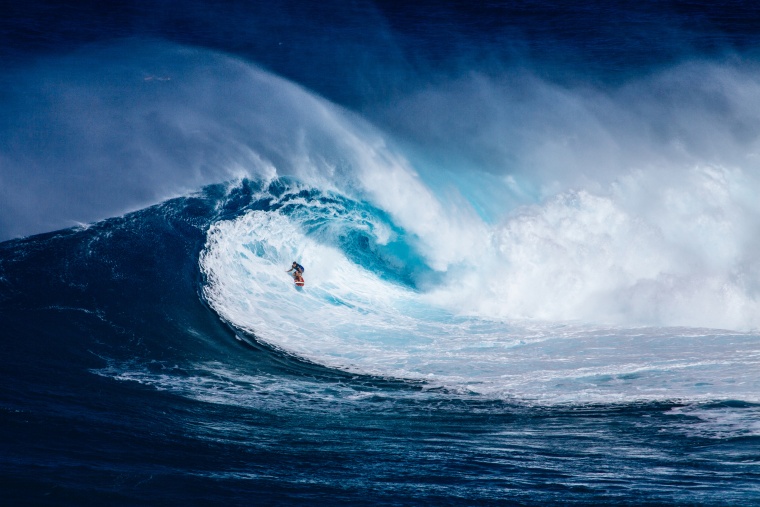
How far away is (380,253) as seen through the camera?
15.3 meters

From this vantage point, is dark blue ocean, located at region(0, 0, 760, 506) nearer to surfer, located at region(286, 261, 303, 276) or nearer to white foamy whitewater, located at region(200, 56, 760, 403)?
white foamy whitewater, located at region(200, 56, 760, 403)

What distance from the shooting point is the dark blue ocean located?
20.3ft

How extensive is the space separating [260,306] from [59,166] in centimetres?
743

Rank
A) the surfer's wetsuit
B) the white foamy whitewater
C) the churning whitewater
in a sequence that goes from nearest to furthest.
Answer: the churning whitewater < the white foamy whitewater < the surfer's wetsuit

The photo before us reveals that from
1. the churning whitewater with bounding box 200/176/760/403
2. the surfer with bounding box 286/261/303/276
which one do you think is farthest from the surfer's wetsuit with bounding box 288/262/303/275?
the churning whitewater with bounding box 200/176/760/403

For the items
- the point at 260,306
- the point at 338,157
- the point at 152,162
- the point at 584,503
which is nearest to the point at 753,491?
the point at 584,503

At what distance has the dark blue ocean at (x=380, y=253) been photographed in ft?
20.3

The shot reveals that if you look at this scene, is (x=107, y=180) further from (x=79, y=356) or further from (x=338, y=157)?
(x=79, y=356)

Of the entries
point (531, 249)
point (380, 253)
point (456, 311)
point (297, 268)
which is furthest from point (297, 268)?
point (531, 249)

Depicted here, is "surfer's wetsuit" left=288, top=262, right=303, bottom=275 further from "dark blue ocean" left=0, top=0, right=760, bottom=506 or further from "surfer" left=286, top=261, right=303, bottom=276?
"dark blue ocean" left=0, top=0, right=760, bottom=506

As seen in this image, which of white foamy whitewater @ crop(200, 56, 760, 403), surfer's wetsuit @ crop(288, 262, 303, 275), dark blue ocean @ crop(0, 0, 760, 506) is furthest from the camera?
surfer's wetsuit @ crop(288, 262, 303, 275)

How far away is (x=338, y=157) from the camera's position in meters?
16.4

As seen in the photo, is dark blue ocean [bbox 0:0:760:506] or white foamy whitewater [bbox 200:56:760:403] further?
white foamy whitewater [bbox 200:56:760:403]

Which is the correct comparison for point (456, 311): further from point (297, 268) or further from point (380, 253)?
point (297, 268)
